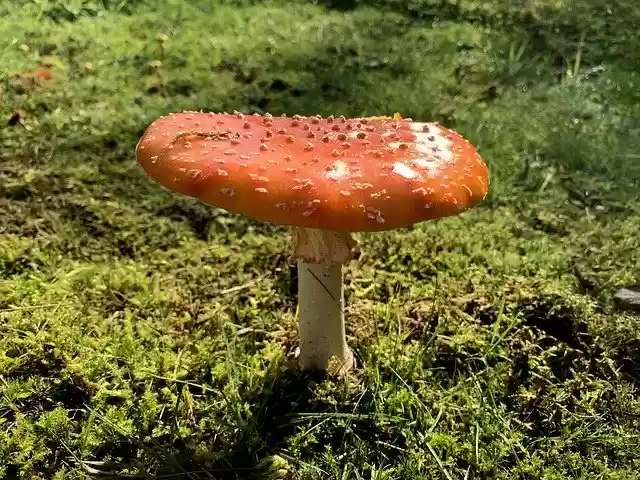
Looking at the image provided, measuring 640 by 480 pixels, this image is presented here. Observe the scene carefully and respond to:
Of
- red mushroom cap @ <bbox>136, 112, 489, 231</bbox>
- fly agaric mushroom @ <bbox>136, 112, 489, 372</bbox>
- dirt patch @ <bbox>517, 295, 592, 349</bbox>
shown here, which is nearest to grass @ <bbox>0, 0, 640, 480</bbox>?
dirt patch @ <bbox>517, 295, 592, 349</bbox>

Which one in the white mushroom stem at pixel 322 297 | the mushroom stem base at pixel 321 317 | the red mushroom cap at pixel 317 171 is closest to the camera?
the red mushroom cap at pixel 317 171

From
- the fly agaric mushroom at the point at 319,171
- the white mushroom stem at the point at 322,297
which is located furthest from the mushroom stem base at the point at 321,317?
the fly agaric mushroom at the point at 319,171

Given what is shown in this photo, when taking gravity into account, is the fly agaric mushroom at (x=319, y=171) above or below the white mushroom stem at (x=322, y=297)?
above

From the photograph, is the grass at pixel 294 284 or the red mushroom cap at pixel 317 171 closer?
the red mushroom cap at pixel 317 171

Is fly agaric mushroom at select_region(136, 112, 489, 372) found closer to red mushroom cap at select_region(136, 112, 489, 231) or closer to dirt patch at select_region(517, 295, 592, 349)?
red mushroom cap at select_region(136, 112, 489, 231)

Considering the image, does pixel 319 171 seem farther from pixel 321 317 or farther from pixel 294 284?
pixel 294 284

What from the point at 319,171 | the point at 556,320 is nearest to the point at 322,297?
the point at 319,171

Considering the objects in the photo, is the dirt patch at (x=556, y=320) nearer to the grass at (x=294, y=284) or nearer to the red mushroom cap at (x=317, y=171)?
the grass at (x=294, y=284)
